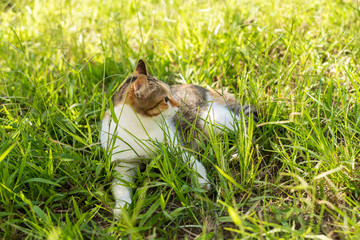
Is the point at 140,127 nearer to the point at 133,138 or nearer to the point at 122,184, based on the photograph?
the point at 133,138

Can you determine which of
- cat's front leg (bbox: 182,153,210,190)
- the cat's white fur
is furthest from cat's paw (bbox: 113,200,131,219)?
cat's front leg (bbox: 182,153,210,190)

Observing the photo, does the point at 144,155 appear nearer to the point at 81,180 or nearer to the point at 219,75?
the point at 81,180

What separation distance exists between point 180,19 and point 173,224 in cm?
242

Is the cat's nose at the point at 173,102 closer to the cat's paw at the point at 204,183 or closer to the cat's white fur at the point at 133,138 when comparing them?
the cat's white fur at the point at 133,138

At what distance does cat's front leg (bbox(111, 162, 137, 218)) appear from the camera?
1.87 m

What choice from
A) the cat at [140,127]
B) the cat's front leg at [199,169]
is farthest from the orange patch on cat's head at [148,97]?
the cat's front leg at [199,169]

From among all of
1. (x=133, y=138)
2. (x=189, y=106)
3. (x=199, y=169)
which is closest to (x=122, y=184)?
(x=133, y=138)

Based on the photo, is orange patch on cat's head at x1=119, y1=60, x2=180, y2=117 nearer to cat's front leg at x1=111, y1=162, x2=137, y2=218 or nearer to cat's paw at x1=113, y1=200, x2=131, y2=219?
cat's front leg at x1=111, y1=162, x2=137, y2=218

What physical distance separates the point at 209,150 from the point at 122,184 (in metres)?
0.57

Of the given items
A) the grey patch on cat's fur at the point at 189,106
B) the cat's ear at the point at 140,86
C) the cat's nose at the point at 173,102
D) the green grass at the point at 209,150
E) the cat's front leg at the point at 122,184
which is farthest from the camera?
the grey patch on cat's fur at the point at 189,106

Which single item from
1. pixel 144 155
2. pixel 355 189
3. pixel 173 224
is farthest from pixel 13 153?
pixel 355 189

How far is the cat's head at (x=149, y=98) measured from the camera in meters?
2.01

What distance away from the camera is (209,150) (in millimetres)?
2129

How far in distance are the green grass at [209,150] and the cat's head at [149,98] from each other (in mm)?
169
